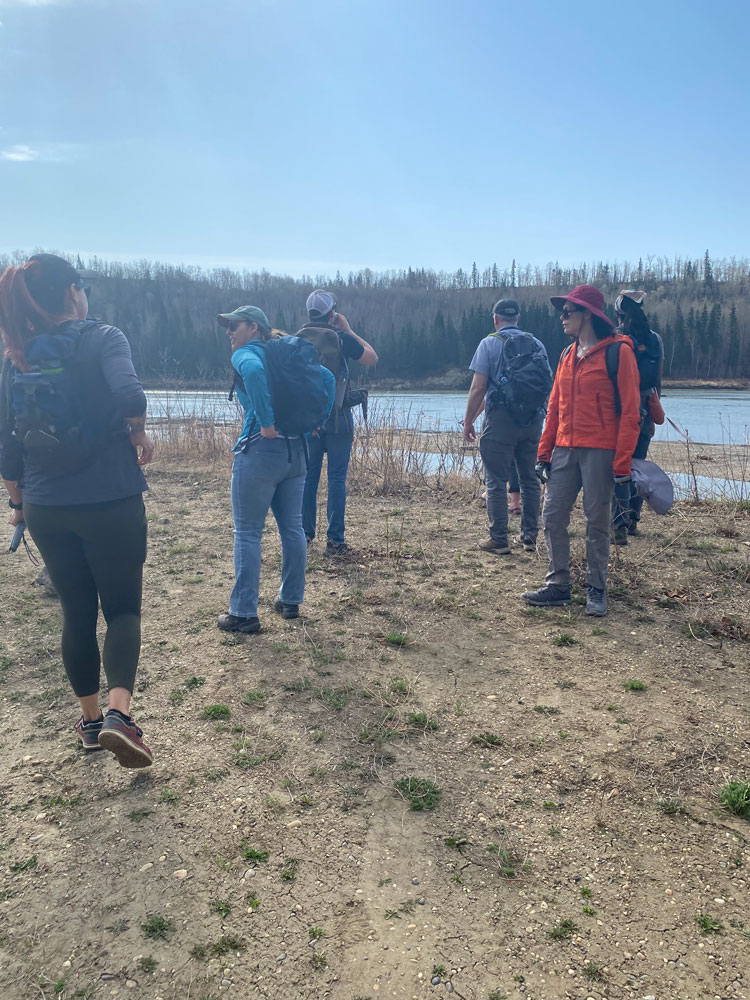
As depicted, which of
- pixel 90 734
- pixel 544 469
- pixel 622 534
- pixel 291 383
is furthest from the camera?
pixel 622 534

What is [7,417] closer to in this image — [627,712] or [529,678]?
[529,678]

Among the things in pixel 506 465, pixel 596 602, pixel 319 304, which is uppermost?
pixel 319 304

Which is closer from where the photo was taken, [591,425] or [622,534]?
[591,425]

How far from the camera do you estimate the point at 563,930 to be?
1.95 meters

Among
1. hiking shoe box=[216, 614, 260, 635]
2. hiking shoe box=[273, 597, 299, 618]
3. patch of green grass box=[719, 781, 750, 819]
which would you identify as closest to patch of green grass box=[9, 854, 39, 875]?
hiking shoe box=[216, 614, 260, 635]

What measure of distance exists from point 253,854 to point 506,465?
4220mm

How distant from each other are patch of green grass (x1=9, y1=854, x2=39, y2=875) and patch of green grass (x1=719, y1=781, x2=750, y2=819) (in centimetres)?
247

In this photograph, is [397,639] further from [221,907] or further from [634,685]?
[221,907]

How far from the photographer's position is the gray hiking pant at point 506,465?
580 cm

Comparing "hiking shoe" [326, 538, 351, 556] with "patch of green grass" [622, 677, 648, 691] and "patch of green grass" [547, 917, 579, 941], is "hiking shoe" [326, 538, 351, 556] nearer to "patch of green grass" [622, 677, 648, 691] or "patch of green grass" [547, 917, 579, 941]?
"patch of green grass" [622, 677, 648, 691]

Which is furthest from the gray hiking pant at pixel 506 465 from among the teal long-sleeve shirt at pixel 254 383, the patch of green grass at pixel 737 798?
the patch of green grass at pixel 737 798

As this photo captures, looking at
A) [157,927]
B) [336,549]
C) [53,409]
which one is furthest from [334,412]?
[157,927]

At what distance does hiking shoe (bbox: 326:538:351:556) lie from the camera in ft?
19.5

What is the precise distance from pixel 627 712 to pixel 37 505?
2.75m
